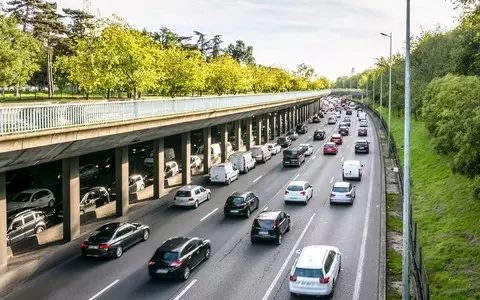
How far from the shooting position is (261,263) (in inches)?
822

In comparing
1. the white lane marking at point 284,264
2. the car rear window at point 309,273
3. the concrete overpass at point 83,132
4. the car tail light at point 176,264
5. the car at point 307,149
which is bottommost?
the white lane marking at point 284,264

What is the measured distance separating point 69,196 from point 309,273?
1387 cm

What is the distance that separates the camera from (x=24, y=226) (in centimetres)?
2464

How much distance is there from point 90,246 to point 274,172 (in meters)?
24.6

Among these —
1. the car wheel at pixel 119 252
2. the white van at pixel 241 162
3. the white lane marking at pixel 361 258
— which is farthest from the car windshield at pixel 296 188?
the car wheel at pixel 119 252

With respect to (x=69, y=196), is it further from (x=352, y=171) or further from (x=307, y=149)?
(x=307, y=149)

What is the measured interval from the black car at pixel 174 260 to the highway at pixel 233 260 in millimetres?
407

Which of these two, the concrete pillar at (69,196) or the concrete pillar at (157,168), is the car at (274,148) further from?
the concrete pillar at (69,196)

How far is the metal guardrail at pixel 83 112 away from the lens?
17.5 m

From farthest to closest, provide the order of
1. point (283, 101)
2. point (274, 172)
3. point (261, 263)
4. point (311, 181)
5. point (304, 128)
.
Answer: point (304, 128) < point (283, 101) < point (274, 172) < point (311, 181) < point (261, 263)

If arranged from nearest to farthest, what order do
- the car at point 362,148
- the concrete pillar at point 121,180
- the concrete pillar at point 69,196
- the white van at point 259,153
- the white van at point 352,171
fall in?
the concrete pillar at point 69,196 → the concrete pillar at point 121,180 → the white van at point 352,171 → the white van at point 259,153 → the car at point 362,148

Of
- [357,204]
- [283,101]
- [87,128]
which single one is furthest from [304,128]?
[87,128]

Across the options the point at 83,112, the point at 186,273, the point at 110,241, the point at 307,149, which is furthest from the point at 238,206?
the point at 307,149

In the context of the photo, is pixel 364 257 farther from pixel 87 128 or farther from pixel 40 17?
pixel 40 17
